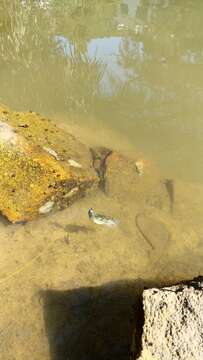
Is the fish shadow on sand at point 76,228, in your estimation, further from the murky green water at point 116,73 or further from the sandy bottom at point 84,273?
the murky green water at point 116,73

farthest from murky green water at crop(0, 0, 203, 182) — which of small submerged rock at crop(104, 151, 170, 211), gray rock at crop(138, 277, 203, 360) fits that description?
gray rock at crop(138, 277, 203, 360)

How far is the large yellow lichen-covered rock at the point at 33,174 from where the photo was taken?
3809 millimetres

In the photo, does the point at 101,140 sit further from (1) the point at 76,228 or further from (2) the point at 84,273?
(2) the point at 84,273

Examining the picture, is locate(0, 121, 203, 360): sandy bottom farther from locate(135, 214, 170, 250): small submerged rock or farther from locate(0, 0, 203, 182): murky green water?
locate(0, 0, 203, 182): murky green water

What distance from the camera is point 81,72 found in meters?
6.75

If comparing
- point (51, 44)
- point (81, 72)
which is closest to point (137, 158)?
point (81, 72)

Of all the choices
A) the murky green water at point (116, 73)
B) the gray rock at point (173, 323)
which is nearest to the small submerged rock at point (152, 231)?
the murky green water at point (116, 73)

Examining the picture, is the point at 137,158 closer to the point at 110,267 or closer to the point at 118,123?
the point at 118,123

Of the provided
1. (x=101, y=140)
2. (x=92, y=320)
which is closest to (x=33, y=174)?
(x=92, y=320)

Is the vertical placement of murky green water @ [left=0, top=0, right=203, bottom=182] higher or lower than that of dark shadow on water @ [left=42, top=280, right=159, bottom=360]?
higher

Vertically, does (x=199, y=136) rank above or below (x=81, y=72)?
below

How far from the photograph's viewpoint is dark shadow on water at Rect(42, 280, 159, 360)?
2975mm

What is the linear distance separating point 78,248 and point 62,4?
8.40m

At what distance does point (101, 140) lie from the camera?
5480mm
